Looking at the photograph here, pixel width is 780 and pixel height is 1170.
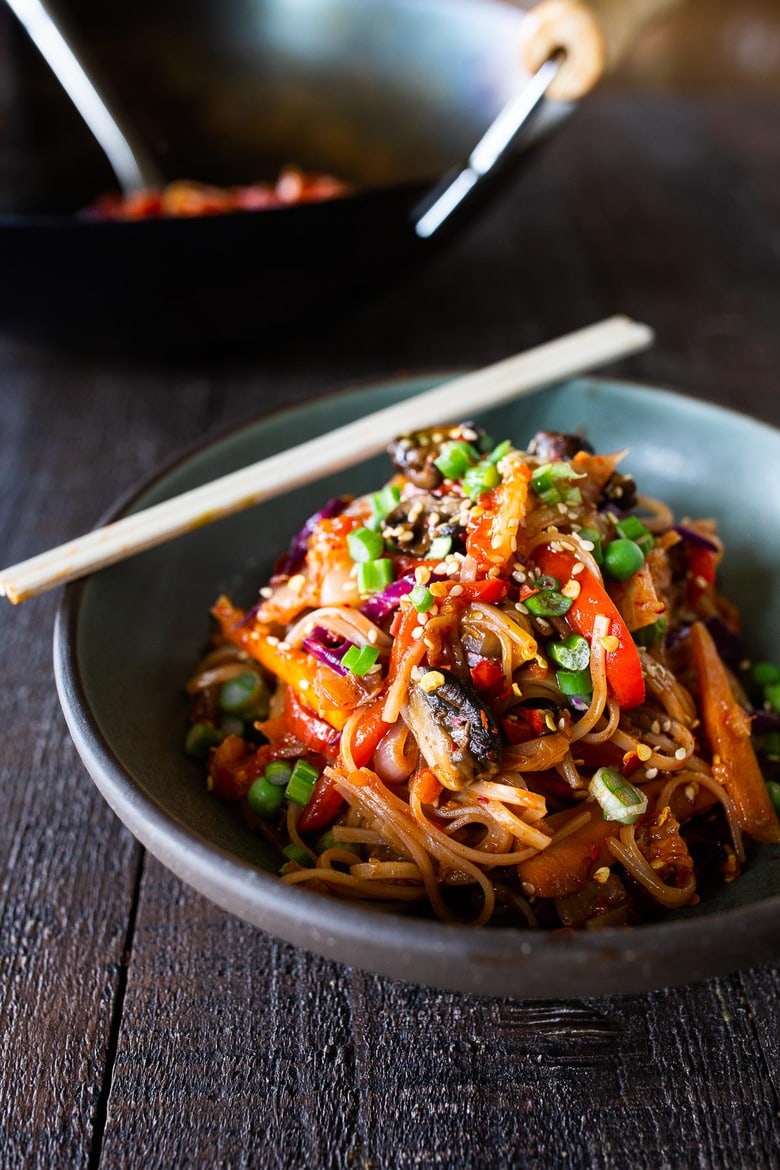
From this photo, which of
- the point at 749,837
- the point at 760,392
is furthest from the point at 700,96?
the point at 749,837

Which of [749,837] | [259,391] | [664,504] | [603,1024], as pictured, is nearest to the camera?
[603,1024]

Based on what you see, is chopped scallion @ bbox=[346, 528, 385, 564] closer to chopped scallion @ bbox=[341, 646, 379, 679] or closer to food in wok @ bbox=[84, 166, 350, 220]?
chopped scallion @ bbox=[341, 646, 379, 679]

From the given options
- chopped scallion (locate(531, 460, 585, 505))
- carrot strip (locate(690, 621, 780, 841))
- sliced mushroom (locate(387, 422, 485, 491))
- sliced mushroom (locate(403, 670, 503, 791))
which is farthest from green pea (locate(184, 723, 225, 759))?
carrot strip (locate(690, 621, 780, 841))

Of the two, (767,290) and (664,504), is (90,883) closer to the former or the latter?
(664,504)

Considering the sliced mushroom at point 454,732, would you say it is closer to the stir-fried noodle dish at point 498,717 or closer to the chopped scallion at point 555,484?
the stir-fried noodle dish at point 498,717

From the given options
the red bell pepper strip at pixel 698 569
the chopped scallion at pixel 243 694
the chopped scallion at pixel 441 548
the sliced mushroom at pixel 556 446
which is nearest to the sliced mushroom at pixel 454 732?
the chopped scallion at pixel 441 548

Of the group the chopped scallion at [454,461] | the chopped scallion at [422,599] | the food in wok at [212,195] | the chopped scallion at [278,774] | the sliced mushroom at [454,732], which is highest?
the chopped scallion at [454,461]

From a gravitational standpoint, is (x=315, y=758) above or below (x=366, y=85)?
below
